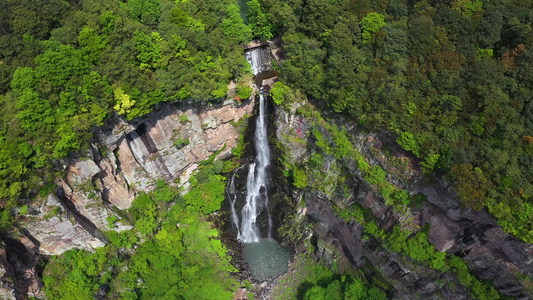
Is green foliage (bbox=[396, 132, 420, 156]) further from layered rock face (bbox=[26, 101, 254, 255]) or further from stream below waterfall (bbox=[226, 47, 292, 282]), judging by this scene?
layered rock face (bbox=[26, 101, 254, 255])

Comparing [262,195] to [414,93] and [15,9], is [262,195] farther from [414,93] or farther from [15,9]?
[15,9]

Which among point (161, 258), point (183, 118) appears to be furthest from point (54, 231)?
point (183, 118)

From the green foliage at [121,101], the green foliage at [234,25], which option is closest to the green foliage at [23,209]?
the green foliage at [121,101]

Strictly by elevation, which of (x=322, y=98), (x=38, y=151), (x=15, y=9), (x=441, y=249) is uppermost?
(x=15, y=9)

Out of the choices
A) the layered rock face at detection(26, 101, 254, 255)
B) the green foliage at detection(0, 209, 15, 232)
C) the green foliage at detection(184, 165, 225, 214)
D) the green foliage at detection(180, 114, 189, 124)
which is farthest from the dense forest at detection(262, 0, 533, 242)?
the green foliage at detection(0, 209, 15, 232)

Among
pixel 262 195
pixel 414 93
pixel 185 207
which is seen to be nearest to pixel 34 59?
pixel 185 207

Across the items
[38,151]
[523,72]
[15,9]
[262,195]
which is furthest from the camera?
[262,195]

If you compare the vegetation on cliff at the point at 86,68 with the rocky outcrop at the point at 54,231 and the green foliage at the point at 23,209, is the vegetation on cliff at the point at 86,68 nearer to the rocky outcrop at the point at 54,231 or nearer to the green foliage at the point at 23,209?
the green foliage at the point at 23,209
